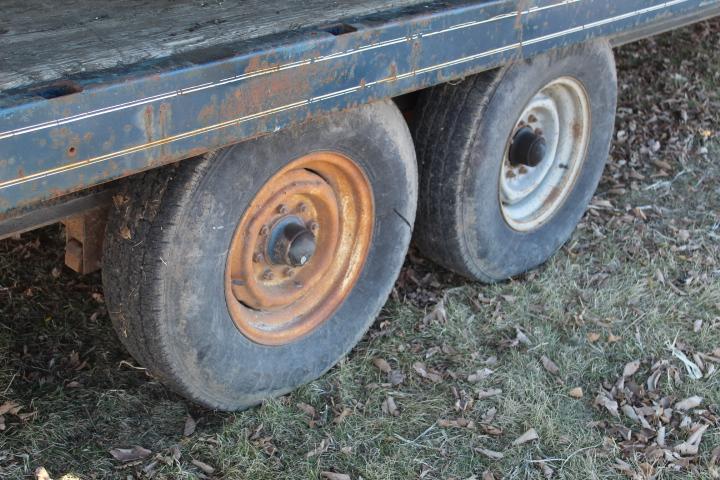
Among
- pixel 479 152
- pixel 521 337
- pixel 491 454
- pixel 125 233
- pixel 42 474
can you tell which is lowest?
pixel 42 474

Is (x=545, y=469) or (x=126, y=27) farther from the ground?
(x=126, y=27)

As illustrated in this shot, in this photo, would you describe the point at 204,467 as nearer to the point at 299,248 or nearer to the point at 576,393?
the point at 299,248

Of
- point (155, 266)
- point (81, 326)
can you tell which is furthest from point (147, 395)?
point (155, 266)

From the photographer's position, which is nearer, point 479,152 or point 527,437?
point 527,437

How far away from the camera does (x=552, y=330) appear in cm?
394

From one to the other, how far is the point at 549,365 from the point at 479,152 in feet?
3.00

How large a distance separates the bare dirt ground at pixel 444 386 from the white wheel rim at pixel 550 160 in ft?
1.00

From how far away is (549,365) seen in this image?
3711 millimetres

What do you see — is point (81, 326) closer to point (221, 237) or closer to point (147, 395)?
point (147, 395)

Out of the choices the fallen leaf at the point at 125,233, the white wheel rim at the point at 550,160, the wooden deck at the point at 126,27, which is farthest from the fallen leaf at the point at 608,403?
the fallen leaf at the point at 125,233

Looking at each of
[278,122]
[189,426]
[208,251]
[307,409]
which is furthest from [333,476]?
[278,122]

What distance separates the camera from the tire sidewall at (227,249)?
281cm

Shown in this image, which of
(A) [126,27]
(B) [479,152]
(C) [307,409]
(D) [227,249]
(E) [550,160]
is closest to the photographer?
(A) [126,27]

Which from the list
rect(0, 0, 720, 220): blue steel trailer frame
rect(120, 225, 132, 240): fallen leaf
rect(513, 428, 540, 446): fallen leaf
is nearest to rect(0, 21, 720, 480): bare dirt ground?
rect(513, 428, 540, 446): fallen leaf
